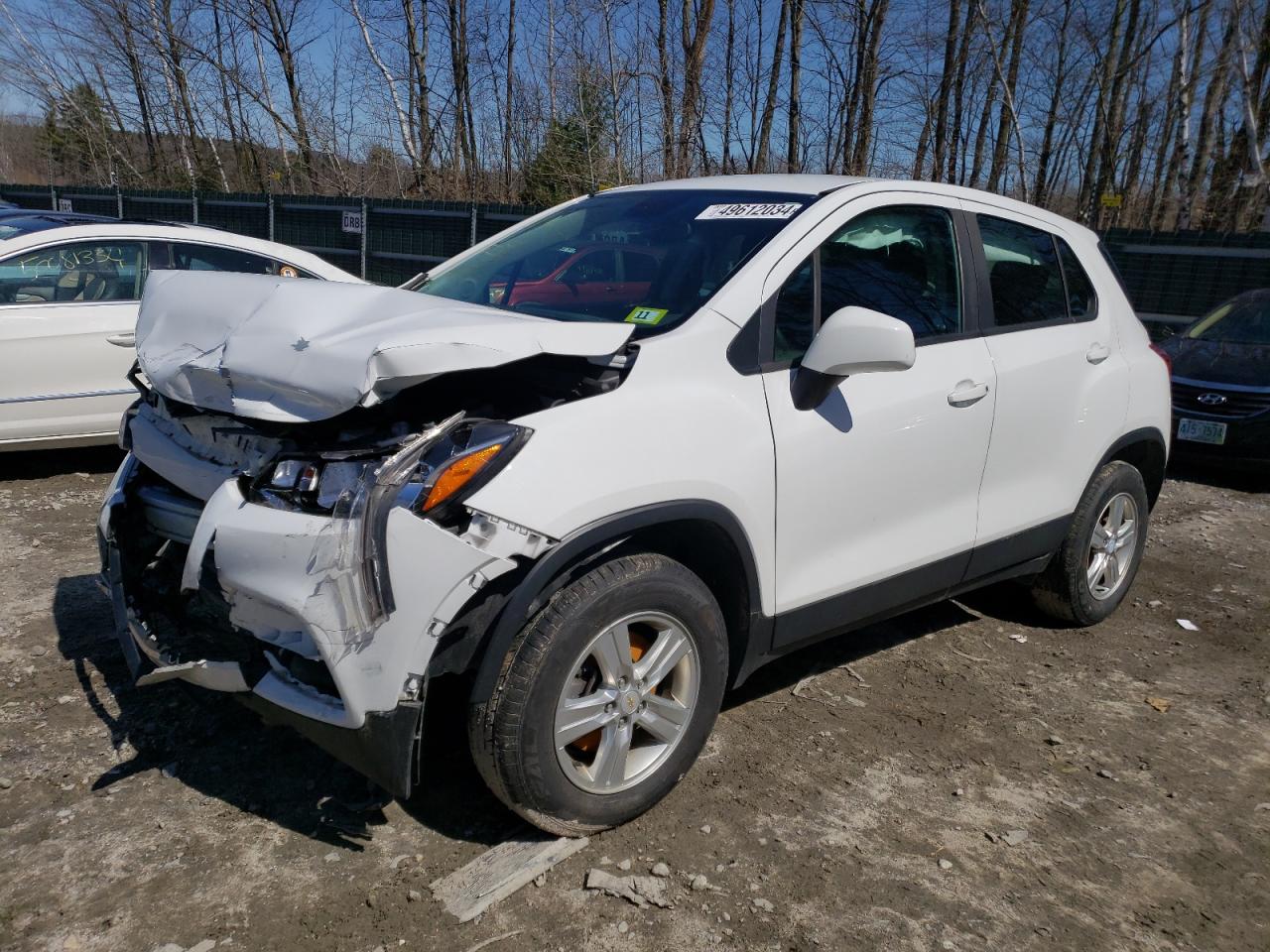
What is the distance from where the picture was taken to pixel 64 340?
6.12 metres

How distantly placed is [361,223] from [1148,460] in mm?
13475

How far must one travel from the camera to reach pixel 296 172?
22.5m

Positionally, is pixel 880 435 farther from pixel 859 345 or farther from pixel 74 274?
pixel 74 274

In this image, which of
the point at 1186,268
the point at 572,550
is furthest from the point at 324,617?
the point at 1186,268

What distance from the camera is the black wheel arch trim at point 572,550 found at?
253 centimetres

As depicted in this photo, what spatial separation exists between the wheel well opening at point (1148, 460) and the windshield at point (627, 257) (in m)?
2.28

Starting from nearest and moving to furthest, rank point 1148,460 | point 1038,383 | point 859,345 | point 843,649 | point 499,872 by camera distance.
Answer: point 499,872 → point 859,345 → point 1038,383 → point 843,649 → point 1148,460

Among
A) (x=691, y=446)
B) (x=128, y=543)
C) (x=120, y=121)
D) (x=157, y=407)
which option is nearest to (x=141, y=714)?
(x=128, y=543)

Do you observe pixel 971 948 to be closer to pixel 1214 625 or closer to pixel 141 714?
pixel 141 714

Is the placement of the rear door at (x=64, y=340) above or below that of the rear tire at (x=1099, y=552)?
above

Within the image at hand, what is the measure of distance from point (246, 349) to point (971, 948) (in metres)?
2.41

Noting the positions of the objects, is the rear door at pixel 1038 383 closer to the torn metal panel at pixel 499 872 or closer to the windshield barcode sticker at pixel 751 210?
the windshield barcode sticker at pixel 751 210

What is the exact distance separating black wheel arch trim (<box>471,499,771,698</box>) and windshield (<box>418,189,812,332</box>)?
1.90 feet

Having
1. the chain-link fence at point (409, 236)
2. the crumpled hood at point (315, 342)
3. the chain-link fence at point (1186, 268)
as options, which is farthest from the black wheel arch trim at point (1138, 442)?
the chain-link fence at point (1186, 268)
